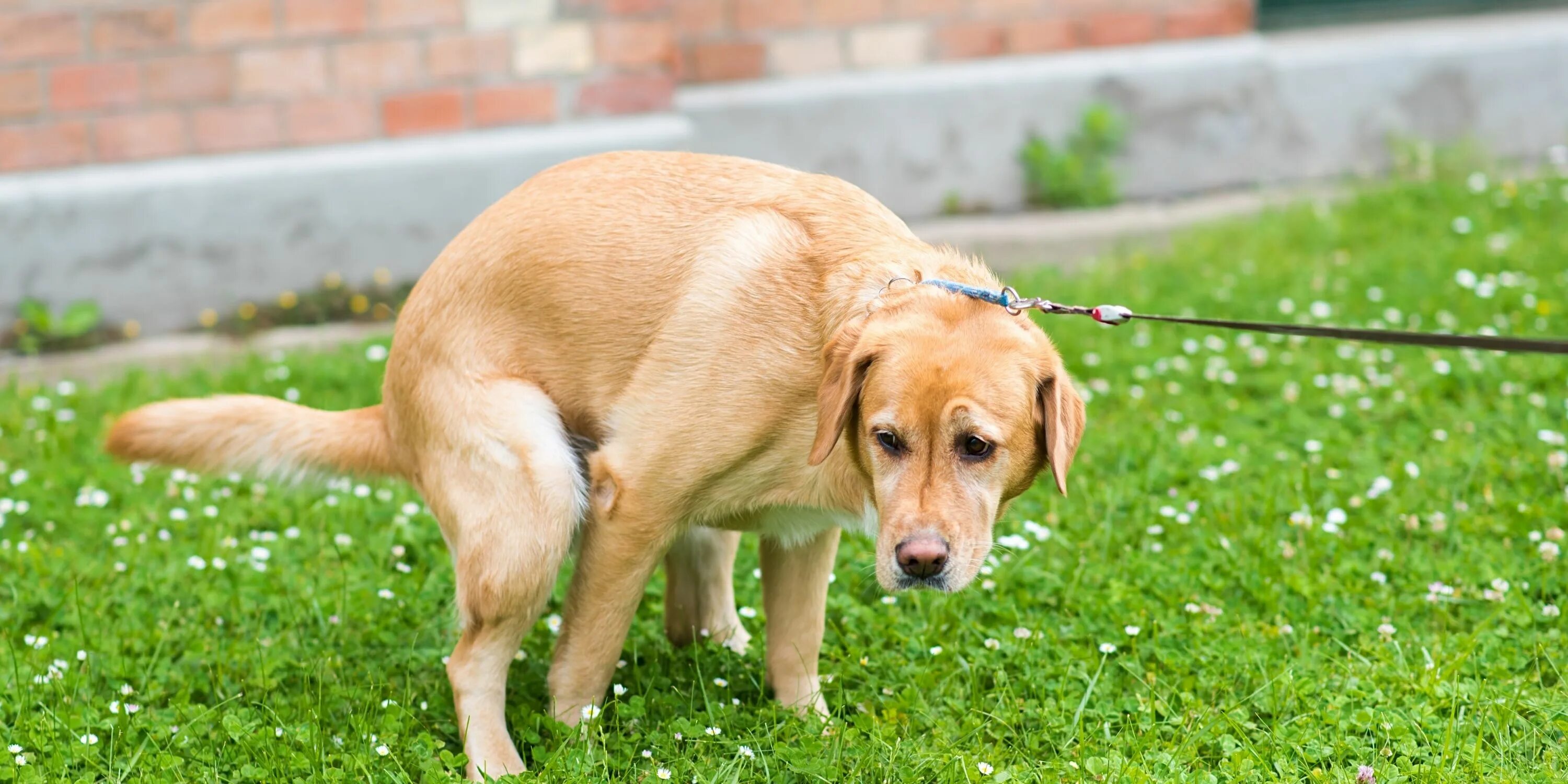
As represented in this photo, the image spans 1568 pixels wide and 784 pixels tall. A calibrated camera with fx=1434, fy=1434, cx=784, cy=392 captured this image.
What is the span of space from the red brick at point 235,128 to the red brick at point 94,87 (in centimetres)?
32

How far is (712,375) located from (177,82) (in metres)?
4.99

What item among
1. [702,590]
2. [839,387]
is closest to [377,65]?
[702,590]

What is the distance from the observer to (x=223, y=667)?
3.95 metres

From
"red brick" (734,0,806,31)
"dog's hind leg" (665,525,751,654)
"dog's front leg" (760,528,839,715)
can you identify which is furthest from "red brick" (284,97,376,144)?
"dog's front leg" (760,528,839,715)

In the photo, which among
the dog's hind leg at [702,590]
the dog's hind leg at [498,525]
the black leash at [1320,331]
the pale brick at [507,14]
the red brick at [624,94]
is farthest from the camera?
the red brick at [624,94]

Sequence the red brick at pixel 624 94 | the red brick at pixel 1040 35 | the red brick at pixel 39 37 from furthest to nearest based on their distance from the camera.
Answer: the red brick at pixel 1040 35 → the red brick at pixel 624 94 → the red brick at pixel 39 37

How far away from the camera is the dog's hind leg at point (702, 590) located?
402cm

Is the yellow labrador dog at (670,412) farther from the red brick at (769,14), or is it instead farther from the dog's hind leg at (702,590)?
the red brick at (769,14)

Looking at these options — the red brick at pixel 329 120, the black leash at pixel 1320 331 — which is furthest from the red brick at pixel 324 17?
the black leash at pixel 1320 331

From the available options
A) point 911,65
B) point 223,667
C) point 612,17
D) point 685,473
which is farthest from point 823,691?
point 911,65

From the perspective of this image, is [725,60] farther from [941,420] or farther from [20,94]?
Result: [941,420]

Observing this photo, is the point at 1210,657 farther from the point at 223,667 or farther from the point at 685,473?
the point at 223,667

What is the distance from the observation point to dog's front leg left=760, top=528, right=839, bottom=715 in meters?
3.74

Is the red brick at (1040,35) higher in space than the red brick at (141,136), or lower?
higher
